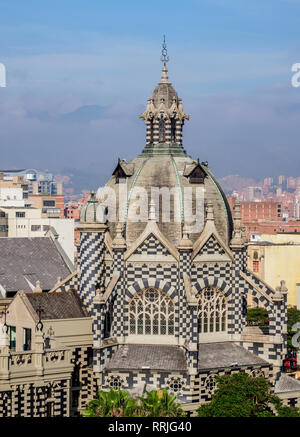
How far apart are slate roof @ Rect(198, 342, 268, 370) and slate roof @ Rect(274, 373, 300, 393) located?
6.53 feet

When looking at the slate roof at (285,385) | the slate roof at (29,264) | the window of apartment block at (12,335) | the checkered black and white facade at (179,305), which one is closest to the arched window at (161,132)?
the checkered black and white facade at (179,305)

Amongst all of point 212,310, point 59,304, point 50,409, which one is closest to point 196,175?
point 212,310

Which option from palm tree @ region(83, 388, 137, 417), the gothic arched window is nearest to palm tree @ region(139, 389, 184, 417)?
palm tree @ region(83, 388, 137, 417)

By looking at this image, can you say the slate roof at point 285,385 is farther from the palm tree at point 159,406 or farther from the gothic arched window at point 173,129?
the gothic arched window at point 173,129

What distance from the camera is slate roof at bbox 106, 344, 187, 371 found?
70.4m

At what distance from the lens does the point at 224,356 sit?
237 ft

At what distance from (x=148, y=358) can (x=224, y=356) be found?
522 centimetres

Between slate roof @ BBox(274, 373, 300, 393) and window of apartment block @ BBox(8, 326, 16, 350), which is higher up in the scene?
window of apartment block @ BBox(8, 326, 16, 350)

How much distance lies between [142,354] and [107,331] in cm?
290

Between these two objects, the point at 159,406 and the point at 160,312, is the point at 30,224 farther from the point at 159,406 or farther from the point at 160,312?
the point at 159,406

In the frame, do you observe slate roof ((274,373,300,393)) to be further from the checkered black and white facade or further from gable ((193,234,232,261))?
gable ((193,234,232,261))

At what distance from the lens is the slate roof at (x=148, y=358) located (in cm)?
7038
